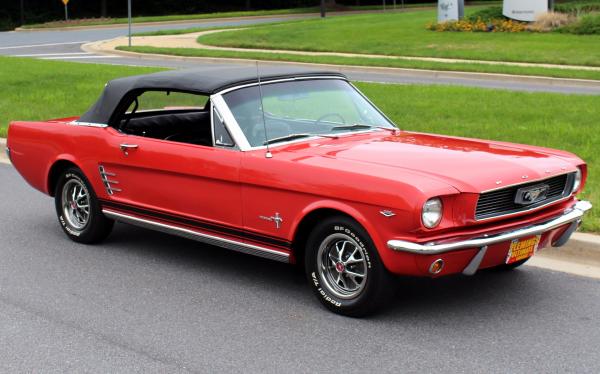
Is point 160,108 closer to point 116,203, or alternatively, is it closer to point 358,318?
point 116,203

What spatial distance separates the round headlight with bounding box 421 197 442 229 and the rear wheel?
3.06m

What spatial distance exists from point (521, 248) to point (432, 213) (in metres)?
0.71

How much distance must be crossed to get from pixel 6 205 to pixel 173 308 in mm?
3866

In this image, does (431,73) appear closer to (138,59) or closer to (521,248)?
(138,59)

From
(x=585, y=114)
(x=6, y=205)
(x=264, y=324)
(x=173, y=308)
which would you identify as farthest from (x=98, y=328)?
(x=585, y=114)

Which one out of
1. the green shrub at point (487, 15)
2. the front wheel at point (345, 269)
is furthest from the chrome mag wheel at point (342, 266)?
the green shrub at point (487, 15)

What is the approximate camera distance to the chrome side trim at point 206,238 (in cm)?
582

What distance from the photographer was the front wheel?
17.2 ft

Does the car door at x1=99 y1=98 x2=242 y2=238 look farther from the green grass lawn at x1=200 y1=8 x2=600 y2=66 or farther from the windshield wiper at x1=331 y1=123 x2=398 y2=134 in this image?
the green grass lawn at x1=200 y1=8 x2=600 y2=66

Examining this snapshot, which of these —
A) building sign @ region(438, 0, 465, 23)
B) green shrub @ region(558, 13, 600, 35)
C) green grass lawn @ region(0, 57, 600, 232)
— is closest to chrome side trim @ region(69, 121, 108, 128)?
green grass lawn @ region(0, 57, 600, 232)

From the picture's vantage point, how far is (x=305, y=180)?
550cm

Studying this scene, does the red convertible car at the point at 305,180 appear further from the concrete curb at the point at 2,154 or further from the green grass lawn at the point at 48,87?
the green grass lawn at the point at 48,87

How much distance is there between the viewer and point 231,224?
600cm

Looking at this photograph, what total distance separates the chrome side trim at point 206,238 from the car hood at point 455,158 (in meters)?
0.71
